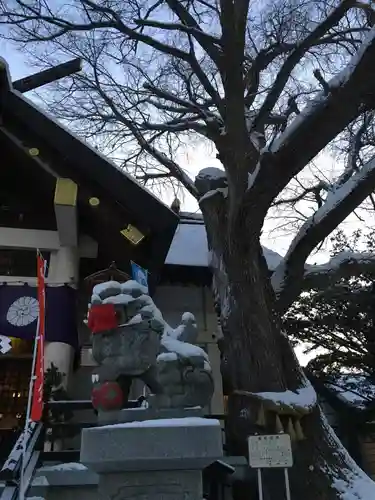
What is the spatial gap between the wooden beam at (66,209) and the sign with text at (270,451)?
16.7 feet

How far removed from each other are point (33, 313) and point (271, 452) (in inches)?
182

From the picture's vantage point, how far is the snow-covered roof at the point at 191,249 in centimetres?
998

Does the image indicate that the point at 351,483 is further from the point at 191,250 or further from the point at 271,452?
the point at 191,250

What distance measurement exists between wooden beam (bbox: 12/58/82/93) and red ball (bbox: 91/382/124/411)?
8726 mm

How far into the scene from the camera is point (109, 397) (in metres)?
3.21

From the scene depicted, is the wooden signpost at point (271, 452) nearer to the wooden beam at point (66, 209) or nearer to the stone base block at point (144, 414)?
the stone base block at point (144, 414)

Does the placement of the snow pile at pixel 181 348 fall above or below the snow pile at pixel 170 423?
above

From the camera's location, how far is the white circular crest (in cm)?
729

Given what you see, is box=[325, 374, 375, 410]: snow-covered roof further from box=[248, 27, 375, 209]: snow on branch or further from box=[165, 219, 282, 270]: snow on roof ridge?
box=[248, 27, 375, 209]: snow on branch

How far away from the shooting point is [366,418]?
11.3 metres

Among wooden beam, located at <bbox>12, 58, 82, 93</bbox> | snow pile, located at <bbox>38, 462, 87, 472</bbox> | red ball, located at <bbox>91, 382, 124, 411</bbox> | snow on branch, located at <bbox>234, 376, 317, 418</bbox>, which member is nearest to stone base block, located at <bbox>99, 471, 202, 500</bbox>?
red ball, located at <bbox>91, 382, 124, 411</bbox>

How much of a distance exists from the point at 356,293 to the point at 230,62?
5.89 m

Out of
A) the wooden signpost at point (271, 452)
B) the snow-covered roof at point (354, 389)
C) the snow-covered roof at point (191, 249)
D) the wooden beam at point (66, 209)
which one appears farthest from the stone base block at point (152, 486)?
the snow-covered roof at point (354, 389)

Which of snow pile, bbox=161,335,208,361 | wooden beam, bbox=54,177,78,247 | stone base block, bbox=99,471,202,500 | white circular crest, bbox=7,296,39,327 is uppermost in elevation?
wooden beam, bbox=54,177,78,247
